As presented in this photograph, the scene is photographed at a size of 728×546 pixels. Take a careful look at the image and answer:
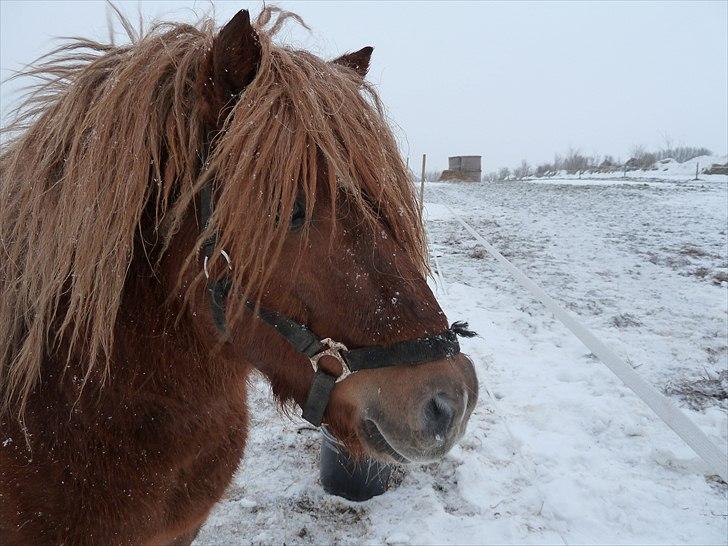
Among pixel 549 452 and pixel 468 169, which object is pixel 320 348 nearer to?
pixel 549 452

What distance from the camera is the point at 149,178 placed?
4.47 ft

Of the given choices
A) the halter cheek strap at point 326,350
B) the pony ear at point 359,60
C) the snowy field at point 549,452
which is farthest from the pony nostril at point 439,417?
the pony ear at point 359,60

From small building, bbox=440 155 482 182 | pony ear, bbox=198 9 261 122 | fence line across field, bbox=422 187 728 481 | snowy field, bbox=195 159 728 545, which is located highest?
small building, bbox=440 155 482 182

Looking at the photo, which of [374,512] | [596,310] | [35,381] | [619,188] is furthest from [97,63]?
[619,188]

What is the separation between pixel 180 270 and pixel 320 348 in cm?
50

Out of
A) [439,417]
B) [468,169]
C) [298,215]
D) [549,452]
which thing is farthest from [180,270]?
[468,169]

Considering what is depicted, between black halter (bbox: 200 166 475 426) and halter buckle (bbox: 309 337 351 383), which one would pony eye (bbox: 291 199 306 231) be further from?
halter buckle (bbox: 309 337 351 383)

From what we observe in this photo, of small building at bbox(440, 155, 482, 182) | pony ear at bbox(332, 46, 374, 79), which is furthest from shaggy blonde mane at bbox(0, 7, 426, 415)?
small building at bbox(440, 155, 482, 182)

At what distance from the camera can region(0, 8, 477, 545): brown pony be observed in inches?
49.6

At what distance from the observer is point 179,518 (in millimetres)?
1668

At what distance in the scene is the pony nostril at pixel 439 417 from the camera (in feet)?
3.94

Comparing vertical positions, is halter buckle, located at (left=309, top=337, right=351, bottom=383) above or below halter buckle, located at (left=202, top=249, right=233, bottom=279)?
below

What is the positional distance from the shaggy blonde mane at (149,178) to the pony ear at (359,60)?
35 cm

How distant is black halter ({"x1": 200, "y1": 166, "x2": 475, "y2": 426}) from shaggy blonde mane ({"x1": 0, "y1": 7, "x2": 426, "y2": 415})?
0.05 m
